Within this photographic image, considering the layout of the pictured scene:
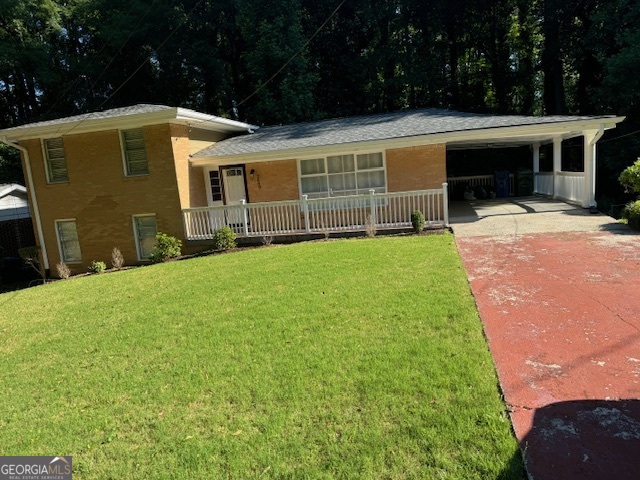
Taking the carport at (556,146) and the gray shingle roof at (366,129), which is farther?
the gray shingle roof at (366,129)

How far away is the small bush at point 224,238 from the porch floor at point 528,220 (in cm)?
647

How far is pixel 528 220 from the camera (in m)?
11.7

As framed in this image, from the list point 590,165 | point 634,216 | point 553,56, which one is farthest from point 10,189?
point 553,56

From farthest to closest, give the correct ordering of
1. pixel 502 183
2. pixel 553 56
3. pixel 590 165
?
1. pixel 553 56
2. pixel 502 183
3. pixel 590 165

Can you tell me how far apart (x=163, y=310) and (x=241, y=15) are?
2343 cm

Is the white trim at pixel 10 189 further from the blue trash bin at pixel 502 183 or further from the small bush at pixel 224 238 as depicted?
the blue trash bin at pixel 502 183

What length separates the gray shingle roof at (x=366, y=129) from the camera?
41.8 feet

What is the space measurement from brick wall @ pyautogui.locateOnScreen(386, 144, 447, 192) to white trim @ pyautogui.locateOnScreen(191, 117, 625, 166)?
1.32ft

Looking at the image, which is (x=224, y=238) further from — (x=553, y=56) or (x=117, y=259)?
(x=553, y=56)

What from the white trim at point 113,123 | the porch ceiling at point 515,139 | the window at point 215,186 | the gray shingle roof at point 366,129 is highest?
the white trim at point 113,123

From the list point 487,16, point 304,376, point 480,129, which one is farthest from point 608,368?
point 487,16

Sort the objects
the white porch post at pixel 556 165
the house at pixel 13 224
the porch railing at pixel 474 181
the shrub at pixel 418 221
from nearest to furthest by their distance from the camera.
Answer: the shrub at pixel 418 221 → the white porch post at pixel 556 165 → the house at pixel 13 224 → the porch railing at pixel 474 181

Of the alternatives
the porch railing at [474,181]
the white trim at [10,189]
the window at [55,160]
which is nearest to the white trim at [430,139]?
the window at [55,160]

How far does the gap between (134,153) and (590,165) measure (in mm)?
14189
